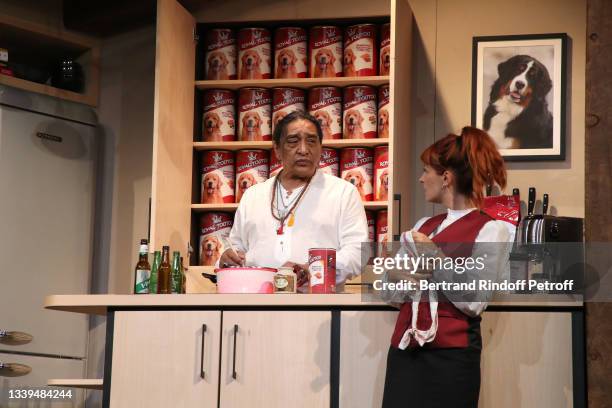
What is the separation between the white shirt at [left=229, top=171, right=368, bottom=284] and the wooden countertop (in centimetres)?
75

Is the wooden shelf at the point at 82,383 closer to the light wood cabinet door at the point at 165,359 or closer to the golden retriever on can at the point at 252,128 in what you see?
the light wood cabinet door at the point at 165,359

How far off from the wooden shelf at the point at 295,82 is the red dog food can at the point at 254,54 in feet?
0.22

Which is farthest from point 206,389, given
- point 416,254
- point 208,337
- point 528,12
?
point 528,12

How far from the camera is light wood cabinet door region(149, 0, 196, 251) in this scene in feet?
15.0

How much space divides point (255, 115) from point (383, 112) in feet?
2.06

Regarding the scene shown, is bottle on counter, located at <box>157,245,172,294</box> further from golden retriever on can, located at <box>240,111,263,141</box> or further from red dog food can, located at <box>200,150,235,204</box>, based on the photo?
golden retriever on can, located at <box>240,111,263,141</box>

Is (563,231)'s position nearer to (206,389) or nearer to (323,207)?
(323,207)

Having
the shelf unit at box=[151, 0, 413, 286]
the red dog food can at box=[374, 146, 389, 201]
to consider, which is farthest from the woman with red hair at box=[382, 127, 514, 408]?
the red dog food can at box=[374, 146, 389, 201]

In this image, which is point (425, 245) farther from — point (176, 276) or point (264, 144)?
point (264, 144)

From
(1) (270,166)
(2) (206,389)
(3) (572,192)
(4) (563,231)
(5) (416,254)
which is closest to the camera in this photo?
(5) (416,254)

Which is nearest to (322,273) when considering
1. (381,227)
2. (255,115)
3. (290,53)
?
(381,227)

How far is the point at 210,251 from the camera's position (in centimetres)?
486

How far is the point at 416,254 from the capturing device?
9.12 feet

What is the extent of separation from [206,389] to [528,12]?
2.62m
